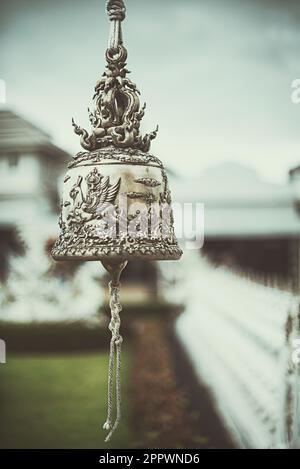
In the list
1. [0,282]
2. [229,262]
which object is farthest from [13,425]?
[229,262]

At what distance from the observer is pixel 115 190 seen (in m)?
1.92

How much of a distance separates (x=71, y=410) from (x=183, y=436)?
67 centimetres

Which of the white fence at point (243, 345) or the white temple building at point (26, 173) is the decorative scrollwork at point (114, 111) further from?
the white fence at point (243, 345)

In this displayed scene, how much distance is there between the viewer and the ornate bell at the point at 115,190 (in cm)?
191

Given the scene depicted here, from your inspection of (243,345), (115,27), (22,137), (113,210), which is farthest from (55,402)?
(115,27)

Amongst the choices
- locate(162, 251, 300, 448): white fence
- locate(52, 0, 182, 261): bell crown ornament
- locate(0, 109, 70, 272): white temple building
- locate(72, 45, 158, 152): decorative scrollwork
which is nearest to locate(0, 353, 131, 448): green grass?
locate(162, 251, 300, 448): white fence

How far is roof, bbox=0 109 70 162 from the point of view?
3445 mm

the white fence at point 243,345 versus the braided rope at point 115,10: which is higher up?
the braided rope at point 115,10

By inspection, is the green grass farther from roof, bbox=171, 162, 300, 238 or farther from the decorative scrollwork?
the decorative scrollwork

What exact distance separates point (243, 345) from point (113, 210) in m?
1.95

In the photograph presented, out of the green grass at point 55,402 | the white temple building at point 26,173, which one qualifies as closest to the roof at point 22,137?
the white temple building at point 26,173

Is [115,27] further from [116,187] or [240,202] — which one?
[240,202]

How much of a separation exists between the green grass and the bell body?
191 cm
